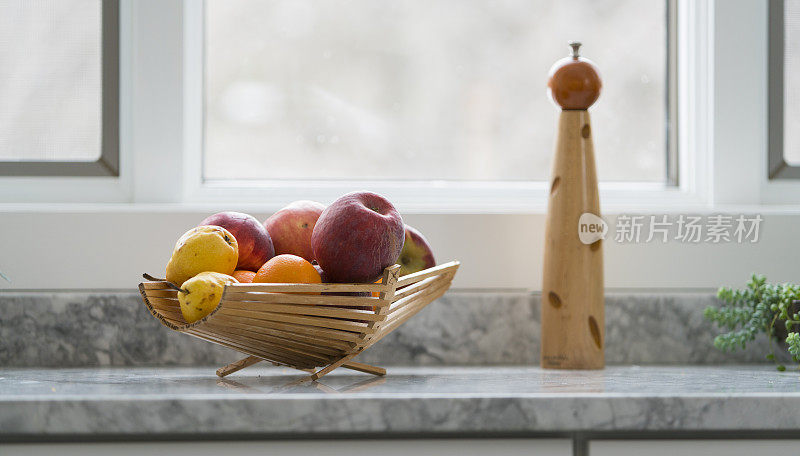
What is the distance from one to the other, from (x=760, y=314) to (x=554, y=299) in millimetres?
316

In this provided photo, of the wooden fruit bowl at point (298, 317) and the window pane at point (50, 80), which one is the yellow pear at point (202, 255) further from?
the window pane at point (50, 80)

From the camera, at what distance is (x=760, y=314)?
1.10m

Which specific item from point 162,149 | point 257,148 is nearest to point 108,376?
point 162,149

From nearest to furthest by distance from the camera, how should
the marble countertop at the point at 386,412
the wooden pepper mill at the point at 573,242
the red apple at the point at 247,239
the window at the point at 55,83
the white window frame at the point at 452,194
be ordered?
1. the marble countertop at the point at 386,412
2. the red apple at the point at 247,239
3. the wooden pepper mill at the point at 573,242
4. the white window frame at the point at 452,194
5. the window at the point at 55,83

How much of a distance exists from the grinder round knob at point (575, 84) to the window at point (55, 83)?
78 cm

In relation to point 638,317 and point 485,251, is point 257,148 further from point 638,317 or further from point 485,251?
point 638,317

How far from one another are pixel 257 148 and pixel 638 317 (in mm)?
756

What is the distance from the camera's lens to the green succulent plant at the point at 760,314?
1078 millimetres

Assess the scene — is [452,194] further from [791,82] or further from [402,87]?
[791,82]

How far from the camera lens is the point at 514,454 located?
744 mm

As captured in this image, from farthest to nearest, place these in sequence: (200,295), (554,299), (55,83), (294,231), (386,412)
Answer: (55,83), (554,299), (294,231), (200,295), (386,412)

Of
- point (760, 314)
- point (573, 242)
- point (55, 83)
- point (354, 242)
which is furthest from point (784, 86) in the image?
point (55, 83)

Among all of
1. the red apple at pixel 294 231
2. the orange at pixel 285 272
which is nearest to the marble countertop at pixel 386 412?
the orange at pixel 285 272

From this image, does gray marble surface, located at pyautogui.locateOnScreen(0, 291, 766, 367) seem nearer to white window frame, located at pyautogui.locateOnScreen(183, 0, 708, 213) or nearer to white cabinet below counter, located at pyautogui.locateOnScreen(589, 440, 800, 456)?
white window frame, located at pyautogui.locateOnScreen(183, 0, 708, 213)
